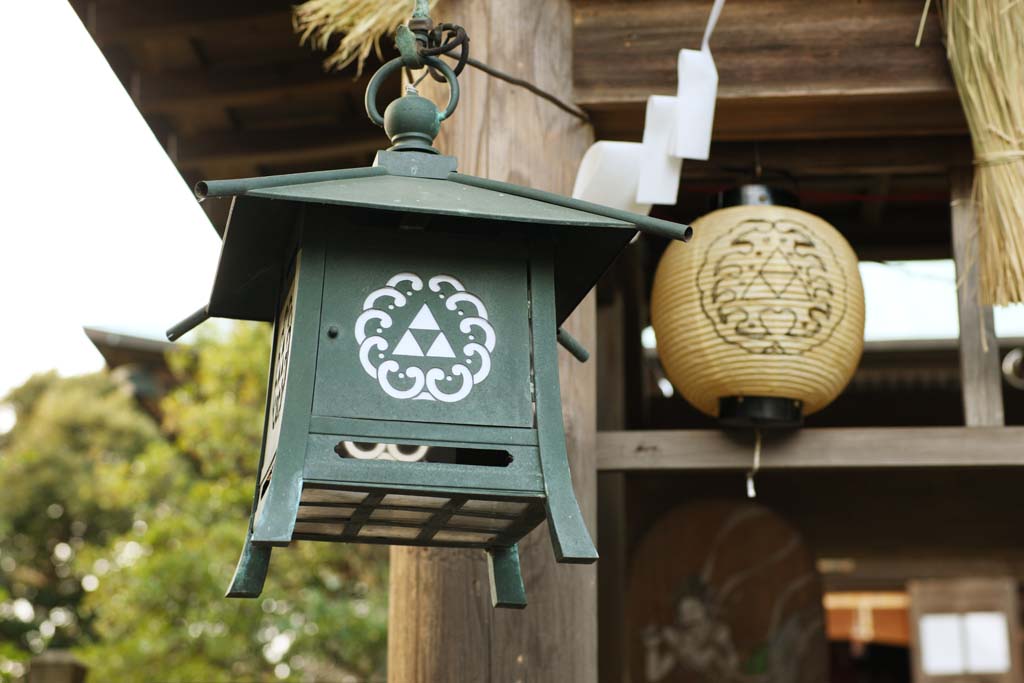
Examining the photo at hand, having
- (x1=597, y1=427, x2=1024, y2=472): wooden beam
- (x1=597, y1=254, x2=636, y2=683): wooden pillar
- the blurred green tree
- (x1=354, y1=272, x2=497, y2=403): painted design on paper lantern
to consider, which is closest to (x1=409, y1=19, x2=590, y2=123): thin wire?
(x1=354, y1=272, x2=497, y2=403): painted design on paper lantern

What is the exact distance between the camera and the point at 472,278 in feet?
6.20

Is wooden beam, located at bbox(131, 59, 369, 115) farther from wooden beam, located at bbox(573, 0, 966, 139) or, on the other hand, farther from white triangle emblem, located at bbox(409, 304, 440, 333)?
white triangle emblem, located at bbox(409, 304, 440, 333)

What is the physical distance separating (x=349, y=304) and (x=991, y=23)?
1.77m

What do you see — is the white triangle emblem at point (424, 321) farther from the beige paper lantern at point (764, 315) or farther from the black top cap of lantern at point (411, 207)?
the beige paper lantern at point (764, 315)

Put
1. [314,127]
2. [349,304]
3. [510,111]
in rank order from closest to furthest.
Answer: [349,304] < [510,111] < [314,127]

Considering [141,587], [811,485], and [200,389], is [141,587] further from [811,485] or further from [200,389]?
[811,485]

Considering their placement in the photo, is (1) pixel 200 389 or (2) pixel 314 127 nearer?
(2) pixel 314 127

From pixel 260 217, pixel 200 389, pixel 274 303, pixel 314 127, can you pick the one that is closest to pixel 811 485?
pixel 314 127

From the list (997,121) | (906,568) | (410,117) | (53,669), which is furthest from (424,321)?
(906,568)

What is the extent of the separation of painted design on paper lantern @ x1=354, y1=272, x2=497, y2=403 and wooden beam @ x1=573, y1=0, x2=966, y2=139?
121cm

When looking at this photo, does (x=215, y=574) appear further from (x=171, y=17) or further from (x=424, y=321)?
(x=424, y=321)

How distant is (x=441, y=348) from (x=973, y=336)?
161 cm

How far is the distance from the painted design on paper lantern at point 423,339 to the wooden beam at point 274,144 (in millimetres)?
2226

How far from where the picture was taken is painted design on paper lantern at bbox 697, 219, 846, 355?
2709mm
